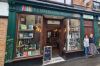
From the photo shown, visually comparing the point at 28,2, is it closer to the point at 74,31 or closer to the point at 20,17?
the point at 20,17

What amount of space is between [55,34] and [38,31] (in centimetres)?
229

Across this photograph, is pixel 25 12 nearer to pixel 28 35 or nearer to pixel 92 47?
pixel 28 35

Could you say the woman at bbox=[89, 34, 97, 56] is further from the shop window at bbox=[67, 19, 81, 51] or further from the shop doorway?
the shop doorway

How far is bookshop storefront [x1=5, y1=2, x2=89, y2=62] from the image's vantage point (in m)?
8.30

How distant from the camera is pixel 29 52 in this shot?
9180 mm

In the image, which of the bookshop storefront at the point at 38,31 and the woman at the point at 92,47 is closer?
the bookshop storefront at the point at 38,31

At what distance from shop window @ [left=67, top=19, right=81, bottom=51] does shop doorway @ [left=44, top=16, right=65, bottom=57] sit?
52cm

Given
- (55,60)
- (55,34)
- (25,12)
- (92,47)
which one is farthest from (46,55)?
(92,47)

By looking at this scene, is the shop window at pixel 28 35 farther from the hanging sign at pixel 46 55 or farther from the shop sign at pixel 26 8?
the hanging sign at pixel 46 55

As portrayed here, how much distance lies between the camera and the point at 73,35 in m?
11.7

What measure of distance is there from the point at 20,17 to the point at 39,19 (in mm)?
1310

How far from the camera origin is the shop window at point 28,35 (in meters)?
8.68

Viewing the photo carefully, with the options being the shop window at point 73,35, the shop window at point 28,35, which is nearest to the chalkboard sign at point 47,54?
the shop window at point 28,35

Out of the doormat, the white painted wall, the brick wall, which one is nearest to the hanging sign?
the doormat
